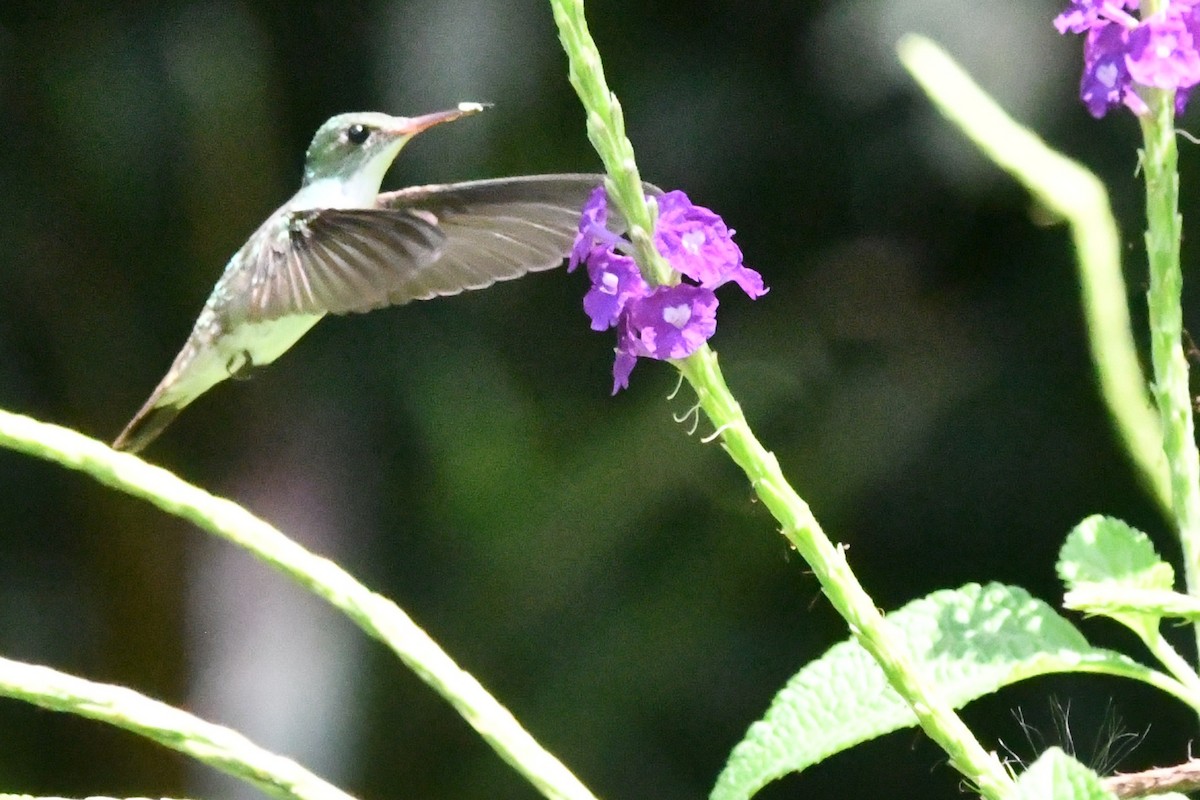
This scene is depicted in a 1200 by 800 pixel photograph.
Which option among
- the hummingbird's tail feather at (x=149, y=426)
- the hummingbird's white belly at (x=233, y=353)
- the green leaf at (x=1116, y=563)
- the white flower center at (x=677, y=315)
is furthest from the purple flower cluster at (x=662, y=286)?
the hummingbird's tail feather at (x=149, y=426)

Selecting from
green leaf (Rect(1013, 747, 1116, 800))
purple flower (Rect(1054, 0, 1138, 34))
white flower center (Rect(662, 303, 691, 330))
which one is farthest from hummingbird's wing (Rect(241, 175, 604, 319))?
green leaf (Rect(1013, 747, 1116, 800))

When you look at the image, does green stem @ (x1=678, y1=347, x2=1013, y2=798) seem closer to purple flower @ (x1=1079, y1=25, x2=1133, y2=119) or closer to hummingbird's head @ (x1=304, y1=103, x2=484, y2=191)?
purple flower @ (x1=1079, y1=25, x2=1133, y2=119)

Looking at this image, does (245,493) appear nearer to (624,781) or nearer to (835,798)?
(624,781)

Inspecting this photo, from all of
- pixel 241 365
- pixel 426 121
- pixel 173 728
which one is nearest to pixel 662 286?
pixel 173 728

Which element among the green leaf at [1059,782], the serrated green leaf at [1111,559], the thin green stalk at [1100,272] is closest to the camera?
the green leaf at [1059,782]

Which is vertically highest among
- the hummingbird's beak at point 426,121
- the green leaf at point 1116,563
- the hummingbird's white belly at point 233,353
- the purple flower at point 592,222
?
the hummingbird's beak at point 426,121

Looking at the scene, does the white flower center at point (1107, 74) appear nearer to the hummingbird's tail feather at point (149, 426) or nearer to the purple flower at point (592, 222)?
the purple flower at point (592, 222)
